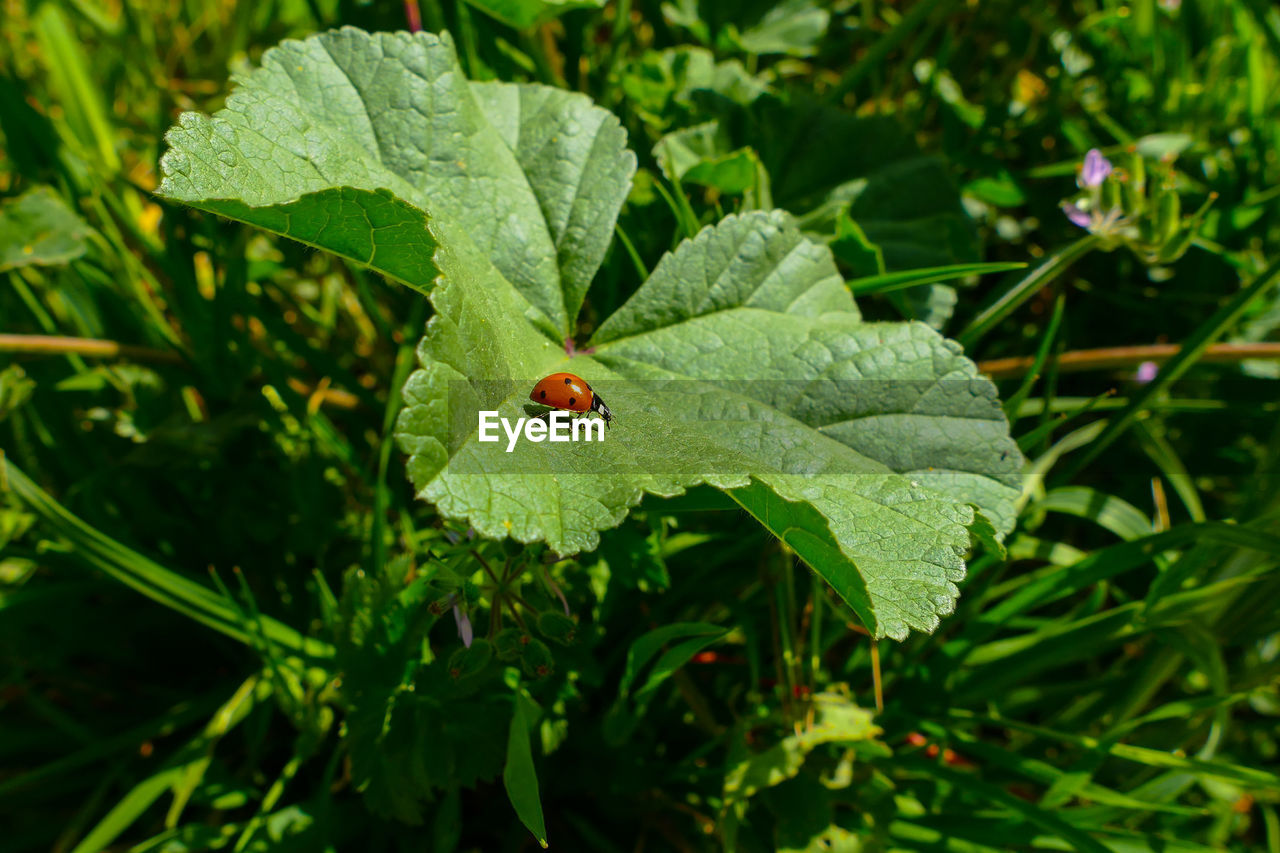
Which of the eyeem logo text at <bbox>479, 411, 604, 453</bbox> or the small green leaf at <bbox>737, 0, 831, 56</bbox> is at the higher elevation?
the small green leaf at <bbox>737, 0, 831, 56</bbox>

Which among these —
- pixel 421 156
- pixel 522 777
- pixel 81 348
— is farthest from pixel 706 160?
pixel 81 348

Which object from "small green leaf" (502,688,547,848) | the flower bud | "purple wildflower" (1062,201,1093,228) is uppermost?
"purple wildflower" (1062,201,1093,228)

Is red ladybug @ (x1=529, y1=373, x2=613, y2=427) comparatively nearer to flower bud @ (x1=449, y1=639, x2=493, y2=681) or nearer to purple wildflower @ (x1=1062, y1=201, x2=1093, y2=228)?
flower bud @ (x1=449, y1=639, x2=493, y2=681)

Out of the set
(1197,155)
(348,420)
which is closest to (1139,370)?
(1197,155)

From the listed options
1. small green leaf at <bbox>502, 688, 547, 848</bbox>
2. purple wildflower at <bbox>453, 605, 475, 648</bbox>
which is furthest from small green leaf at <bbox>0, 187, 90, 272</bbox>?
small green leaf at <bbox>502, 688, 547, 848</bbox>

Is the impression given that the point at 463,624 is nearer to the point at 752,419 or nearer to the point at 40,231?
the point at 752,419

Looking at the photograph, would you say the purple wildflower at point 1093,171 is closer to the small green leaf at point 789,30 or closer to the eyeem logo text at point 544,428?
the small green leaf at point 789,30

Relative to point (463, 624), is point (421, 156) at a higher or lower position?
higher
